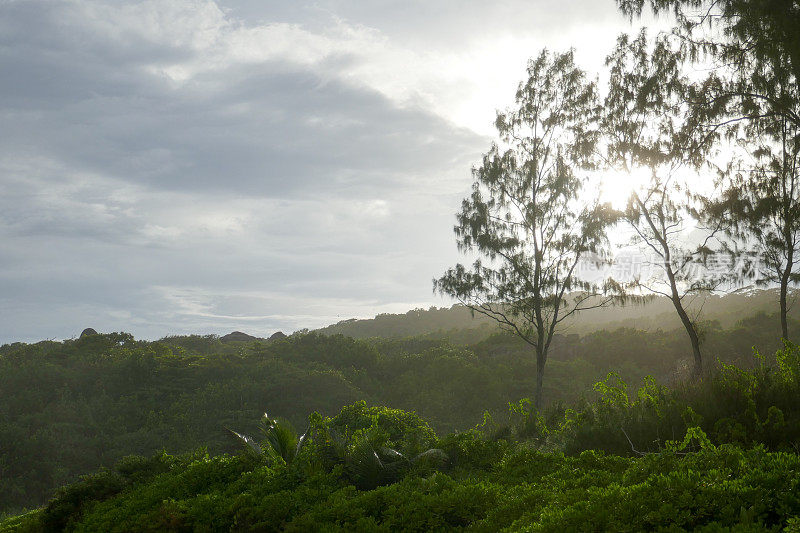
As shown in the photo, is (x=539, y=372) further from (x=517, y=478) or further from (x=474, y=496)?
(x=474, y=496)

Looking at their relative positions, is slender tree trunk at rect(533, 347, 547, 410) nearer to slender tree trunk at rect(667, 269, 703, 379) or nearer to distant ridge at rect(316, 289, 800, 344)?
slender tree trunk at rect(667, 269, 703, 379)

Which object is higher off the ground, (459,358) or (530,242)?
(530,242)

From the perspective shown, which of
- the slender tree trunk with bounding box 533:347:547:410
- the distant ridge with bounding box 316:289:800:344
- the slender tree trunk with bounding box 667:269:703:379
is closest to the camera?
the slender tree trunk with bounding box 667:269:703:379

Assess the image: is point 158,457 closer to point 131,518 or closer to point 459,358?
point 131,518

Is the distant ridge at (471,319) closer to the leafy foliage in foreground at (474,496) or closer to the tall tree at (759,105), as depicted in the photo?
the tall tree at (759,105)

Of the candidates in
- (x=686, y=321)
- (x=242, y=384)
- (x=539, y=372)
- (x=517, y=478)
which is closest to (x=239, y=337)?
(x=242, y=384)

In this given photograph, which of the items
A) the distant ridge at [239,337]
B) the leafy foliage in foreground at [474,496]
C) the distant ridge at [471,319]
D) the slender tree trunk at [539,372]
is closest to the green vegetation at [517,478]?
the leafy foliage in foreground at [474,496]

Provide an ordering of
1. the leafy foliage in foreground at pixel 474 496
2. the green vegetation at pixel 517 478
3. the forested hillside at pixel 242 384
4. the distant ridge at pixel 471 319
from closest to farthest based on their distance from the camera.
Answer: the leafy foliage in foreground at pixel 474 496
the green vegetation at pixel 517 478
the forested hillside at pixel 242 384
the distant ridge at pixel 471 319

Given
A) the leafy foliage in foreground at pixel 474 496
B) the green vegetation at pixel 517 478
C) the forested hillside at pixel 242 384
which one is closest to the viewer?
the leafy foliage in foreground at pixel 474 496

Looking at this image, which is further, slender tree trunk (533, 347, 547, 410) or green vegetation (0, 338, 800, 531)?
slender tree trunk (533, 347, 547, 410)

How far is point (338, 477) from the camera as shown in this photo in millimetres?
7660

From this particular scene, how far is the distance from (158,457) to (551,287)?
14109 millimetres

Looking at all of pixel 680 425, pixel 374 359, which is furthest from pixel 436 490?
pixel 374 359

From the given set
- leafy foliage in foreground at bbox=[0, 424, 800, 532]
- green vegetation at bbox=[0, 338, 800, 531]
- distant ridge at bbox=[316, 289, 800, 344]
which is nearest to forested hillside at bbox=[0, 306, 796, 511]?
green vegetation at bbox=[0, 338, 800, 531]
